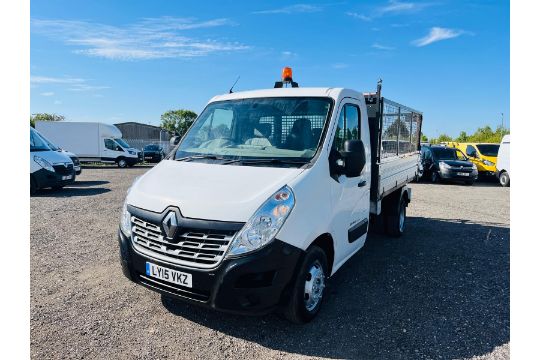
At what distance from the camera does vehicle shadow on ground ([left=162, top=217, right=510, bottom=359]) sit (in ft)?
9.75

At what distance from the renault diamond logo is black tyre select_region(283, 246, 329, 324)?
1.06m

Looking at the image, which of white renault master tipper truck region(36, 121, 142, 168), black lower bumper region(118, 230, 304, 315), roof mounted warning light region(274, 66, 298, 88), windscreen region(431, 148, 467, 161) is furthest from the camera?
white renault master tipper truck region(36, 121, 142, 168)

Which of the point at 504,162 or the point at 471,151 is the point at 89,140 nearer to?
the point at 471,151

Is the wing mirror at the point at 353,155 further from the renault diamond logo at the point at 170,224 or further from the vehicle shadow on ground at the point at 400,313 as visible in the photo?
the renault diamond logo at the point at 170,224

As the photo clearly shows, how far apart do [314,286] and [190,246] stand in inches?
46.5

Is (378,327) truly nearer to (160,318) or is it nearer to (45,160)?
(160,318)

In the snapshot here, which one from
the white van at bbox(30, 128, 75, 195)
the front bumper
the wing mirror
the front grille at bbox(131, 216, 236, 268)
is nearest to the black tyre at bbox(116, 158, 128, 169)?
the white van at bbox(30, 128, 75, 195)

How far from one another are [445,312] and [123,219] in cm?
331

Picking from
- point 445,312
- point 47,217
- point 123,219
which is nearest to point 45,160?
point 47,217

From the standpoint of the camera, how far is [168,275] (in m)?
2.85

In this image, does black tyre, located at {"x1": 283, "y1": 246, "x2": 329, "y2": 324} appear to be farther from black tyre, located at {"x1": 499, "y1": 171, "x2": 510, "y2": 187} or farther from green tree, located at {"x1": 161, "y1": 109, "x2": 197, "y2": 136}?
green tree, located at {"x1": 161, "y1": 109, "x2": 197, "y2": 136}

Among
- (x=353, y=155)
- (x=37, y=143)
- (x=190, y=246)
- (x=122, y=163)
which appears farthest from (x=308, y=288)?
(x=122, y=163)

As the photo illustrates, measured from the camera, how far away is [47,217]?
297 inches

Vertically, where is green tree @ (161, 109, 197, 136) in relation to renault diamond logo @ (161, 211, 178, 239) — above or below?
above
